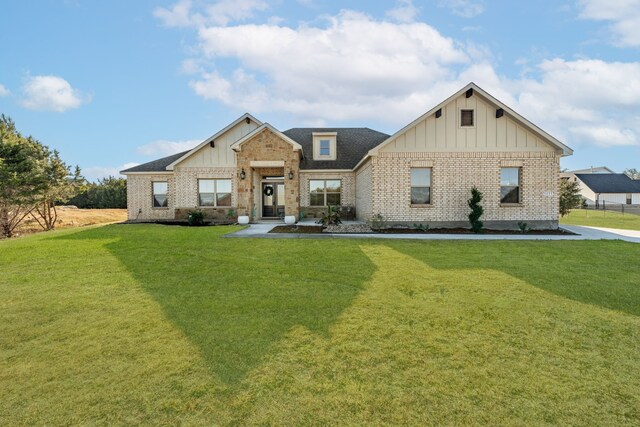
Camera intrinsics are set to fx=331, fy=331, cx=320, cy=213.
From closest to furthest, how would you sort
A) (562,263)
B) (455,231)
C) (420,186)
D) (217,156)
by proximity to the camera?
(562,263) → (455,231) → (420,186) → (217,156)

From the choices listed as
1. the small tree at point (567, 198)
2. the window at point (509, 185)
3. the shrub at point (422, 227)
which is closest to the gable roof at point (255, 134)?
the shrub at point (422, 227)

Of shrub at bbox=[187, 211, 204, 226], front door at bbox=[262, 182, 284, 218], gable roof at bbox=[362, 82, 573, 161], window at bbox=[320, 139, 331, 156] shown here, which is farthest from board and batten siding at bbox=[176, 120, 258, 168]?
gable roof at bbox=[362, 82, 573, 161]

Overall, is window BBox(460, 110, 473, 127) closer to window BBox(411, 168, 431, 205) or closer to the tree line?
window BBox(411, 168, 431, 205)

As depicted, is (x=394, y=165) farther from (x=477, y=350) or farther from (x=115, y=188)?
(x=115, y=188)

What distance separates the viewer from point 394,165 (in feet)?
48.6

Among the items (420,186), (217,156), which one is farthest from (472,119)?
(217,156)

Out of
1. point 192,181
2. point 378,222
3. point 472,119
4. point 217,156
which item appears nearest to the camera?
point 472,119

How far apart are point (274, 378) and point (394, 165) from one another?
42.5ft

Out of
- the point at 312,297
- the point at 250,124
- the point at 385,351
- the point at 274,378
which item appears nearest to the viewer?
the point at 274,378

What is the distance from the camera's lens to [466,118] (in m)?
14.7

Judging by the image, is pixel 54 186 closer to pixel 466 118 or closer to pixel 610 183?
pixel 466 118

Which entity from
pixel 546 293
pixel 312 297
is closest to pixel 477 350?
pixel 312 297

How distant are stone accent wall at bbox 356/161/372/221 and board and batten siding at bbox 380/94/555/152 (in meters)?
1.95

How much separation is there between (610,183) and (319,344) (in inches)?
2905
